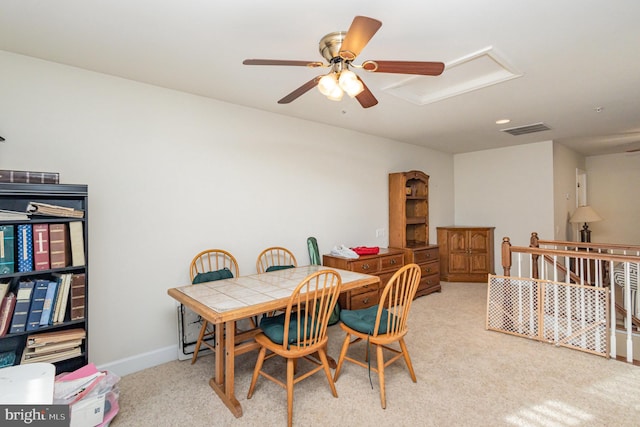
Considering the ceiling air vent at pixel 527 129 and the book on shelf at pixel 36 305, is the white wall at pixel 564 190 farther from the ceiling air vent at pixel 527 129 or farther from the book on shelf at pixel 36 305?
the book on shelf at pixel 36 305

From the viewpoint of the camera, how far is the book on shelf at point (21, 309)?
1.89 metres

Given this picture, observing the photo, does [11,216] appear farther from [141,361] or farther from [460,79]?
[460,79]

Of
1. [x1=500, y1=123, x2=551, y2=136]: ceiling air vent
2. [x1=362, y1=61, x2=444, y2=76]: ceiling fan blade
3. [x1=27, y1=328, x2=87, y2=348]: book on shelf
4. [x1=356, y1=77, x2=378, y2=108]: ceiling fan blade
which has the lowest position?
[x1=27, y1=328, x2=87, y2=348]: book on shelf

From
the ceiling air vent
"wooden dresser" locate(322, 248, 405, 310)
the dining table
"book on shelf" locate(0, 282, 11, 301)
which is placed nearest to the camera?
"book on shelf" locate(0, 282, 11, 301)

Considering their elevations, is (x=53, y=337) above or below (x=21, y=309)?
below

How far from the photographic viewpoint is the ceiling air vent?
4258 millimetres

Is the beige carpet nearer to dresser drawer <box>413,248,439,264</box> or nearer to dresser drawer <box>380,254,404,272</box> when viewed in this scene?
dresser drawer <box>380,254,404,272</box>

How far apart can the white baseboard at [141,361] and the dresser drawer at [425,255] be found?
3.30 metres

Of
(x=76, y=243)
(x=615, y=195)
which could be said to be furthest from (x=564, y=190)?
(x=76, y=243)

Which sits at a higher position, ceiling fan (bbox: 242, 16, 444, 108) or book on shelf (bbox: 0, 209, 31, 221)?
ceiling fan (bbox: 242, 16, 444, 108)

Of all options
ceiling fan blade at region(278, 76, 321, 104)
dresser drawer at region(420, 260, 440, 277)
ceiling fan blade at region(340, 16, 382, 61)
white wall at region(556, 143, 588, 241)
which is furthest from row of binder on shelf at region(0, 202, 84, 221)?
white wall at region(556, 143, 588, 241)

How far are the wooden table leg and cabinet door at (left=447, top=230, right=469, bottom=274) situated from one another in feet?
14.8

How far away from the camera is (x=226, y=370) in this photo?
2.17m

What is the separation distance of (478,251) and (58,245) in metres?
5.70
